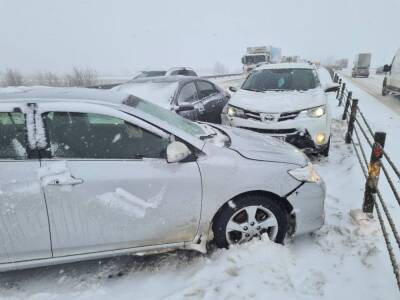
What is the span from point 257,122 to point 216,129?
212 cm

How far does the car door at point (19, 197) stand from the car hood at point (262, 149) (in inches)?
71.0

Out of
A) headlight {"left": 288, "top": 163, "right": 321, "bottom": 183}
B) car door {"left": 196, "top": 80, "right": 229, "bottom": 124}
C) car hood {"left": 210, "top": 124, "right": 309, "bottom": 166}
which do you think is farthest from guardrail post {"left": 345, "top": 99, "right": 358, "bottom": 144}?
headlight {"left": 288, "top": 163, "right": 321, "bottom": 183}

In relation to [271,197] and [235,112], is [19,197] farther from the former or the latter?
[235,112]

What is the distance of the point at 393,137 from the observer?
7.95 metres

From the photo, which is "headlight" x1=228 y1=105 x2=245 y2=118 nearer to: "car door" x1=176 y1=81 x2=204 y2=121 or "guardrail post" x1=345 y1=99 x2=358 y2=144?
"car door" x1=176 y1=81 x2=204 y2=121

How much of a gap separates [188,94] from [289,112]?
2393 mm

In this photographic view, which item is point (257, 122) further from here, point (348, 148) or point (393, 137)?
point (393, 137)

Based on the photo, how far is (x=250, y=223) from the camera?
10.8 feet

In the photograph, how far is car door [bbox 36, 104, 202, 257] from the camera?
285cm

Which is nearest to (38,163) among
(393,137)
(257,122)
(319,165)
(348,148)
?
(257,122)

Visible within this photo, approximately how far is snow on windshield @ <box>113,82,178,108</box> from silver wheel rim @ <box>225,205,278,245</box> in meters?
3.69

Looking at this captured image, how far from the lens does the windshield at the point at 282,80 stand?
719 cm

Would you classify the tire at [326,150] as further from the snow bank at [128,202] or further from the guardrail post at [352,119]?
the snow bank at [128,202]

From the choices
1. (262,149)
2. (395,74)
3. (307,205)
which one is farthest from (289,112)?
(395,74)
